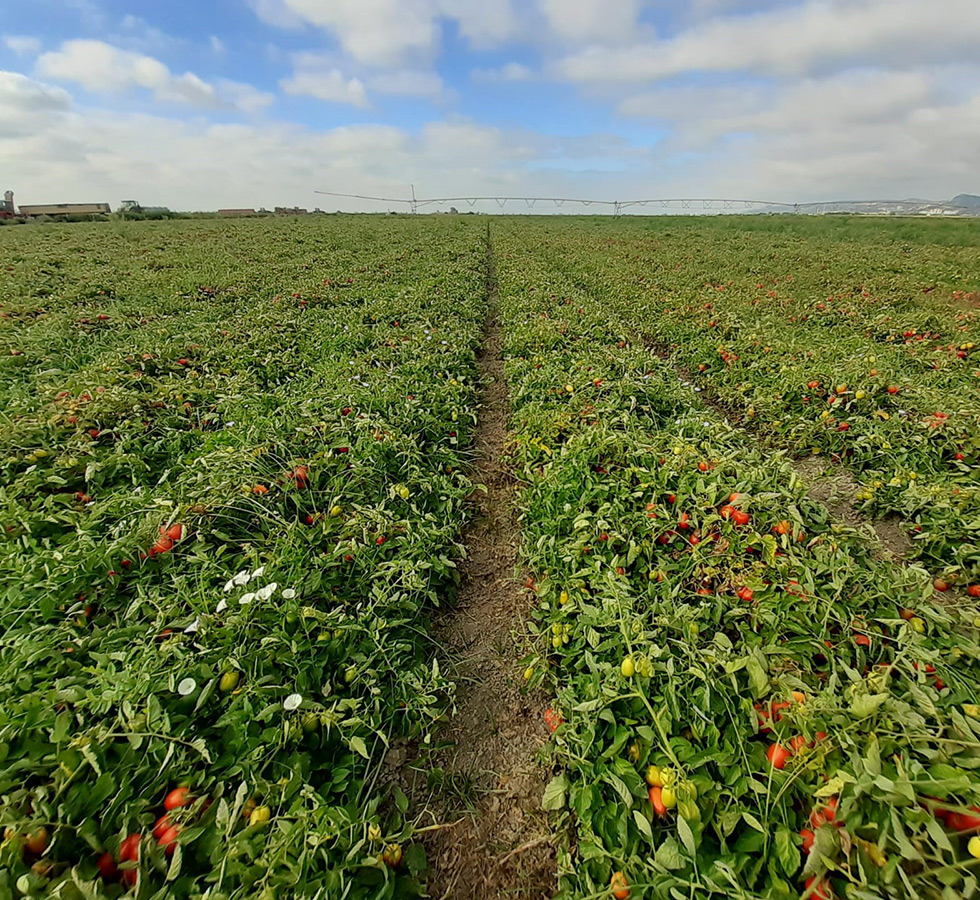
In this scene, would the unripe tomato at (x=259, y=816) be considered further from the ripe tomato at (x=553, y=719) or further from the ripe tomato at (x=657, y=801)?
the ripe tomato at (x=657, y=801)

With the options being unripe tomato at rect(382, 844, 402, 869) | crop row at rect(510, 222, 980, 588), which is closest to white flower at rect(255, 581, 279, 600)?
unripe tomato at rect(382, 844, 402, 869)

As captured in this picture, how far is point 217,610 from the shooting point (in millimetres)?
2178

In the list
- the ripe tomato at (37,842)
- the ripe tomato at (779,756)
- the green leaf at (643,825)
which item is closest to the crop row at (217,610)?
the ripe tomato at (37,842)

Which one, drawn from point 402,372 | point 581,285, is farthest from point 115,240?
point 402,372

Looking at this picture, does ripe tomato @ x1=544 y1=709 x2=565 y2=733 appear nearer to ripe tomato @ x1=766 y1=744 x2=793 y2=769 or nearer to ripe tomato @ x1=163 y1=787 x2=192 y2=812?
ripe tomato @ x1=766 y1=744 x2=793 y2=769

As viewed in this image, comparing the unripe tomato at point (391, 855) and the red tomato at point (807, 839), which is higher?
the red tomato at point (807, 839)

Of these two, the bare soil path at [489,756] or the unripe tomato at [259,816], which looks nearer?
the unripe tomato at [259,816]

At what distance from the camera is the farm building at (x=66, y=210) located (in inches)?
1585

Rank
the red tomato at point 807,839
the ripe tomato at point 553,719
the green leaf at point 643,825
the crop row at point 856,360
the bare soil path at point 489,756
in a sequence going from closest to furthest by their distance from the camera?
the red tomato at point 807,839, the green leaf at point 643,825, the bare soil path at point 489,756, the ripe tomato at point 553,719, the crop row at point 856,360

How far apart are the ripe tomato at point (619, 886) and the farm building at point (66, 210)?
55.2 metres

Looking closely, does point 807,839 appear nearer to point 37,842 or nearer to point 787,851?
point 787,851

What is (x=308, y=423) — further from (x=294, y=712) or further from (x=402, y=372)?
(x=294, y=712)

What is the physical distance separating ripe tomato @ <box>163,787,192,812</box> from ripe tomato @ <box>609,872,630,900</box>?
1463 mm

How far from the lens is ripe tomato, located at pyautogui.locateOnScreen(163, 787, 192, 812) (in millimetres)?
1549
